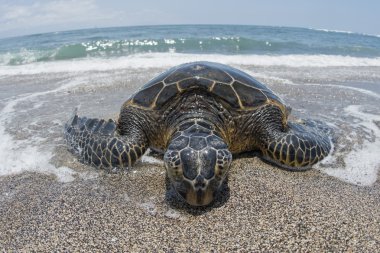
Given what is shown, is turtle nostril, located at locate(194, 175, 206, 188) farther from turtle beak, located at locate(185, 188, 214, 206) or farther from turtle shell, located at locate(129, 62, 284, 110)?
turtle shell, located at locate(129, 62, 284, 110)

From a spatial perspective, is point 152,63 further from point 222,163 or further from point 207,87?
point 222,163

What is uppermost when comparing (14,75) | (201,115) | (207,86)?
(207,86)

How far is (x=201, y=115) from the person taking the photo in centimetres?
349

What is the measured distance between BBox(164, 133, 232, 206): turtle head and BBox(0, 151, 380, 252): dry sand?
0.72 feet

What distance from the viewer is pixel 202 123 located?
330cm

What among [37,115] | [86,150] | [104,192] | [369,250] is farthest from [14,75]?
[369,250]

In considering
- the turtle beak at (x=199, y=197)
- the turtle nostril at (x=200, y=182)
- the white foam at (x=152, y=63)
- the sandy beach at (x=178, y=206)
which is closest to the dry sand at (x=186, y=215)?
the sandy beach at (x=178, y=206)

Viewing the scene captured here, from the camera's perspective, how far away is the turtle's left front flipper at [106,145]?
357 centimetres

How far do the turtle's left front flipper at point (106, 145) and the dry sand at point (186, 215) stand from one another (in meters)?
0.16

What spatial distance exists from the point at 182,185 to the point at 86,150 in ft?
5.24

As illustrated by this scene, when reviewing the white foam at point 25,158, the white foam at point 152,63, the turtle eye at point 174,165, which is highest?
the turtle eye at point 174,165

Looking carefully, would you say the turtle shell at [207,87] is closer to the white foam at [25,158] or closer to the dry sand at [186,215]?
the dry sand at [186,215]

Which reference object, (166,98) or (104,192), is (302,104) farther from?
(104,192)

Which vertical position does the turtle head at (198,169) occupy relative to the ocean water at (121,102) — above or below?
above
